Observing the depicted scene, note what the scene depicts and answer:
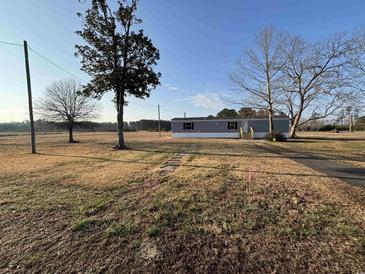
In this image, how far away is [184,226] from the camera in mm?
3094

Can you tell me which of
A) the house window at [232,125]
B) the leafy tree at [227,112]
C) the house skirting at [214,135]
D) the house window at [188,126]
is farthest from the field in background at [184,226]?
the leafy tree at [227,112]

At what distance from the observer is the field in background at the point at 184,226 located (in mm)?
2258

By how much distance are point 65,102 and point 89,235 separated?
2470 cm

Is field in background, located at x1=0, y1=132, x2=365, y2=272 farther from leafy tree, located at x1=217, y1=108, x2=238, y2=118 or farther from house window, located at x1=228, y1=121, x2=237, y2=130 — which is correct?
leafy tree, located at x1=217, y1=108, x2=238, y2=118

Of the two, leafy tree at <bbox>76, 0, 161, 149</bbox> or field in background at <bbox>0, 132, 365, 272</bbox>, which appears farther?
leafy tree at <bbox>76, 0, 161, 149</bbox>

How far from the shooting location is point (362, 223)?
311 cm

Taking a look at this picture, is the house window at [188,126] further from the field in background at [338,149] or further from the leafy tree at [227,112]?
the leafy tree at [227,112]

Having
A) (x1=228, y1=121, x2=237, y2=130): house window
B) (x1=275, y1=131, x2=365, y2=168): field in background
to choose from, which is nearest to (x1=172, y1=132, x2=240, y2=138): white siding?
(x1=228, y1=121, x2=237, y2=130): house window

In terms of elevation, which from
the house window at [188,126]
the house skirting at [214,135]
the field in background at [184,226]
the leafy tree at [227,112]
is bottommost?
the field in background at [184,226]

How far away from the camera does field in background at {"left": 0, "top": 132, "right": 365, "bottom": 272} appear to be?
7.41 feet

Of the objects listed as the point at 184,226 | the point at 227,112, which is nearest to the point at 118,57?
the point at 184,226

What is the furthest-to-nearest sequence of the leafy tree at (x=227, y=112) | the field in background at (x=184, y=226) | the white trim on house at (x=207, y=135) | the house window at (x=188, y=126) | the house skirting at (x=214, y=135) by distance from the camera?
the leafy tree at (x=227, y=112), the house window at (x=188, y=126), the white trim on house at (x=207, y=135), the house skirting at (x=214, y=135), the field in background at (x=184, y=226)

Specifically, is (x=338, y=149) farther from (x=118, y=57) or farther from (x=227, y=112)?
(x=227, y=112)

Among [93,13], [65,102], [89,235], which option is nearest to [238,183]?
[89,235]
